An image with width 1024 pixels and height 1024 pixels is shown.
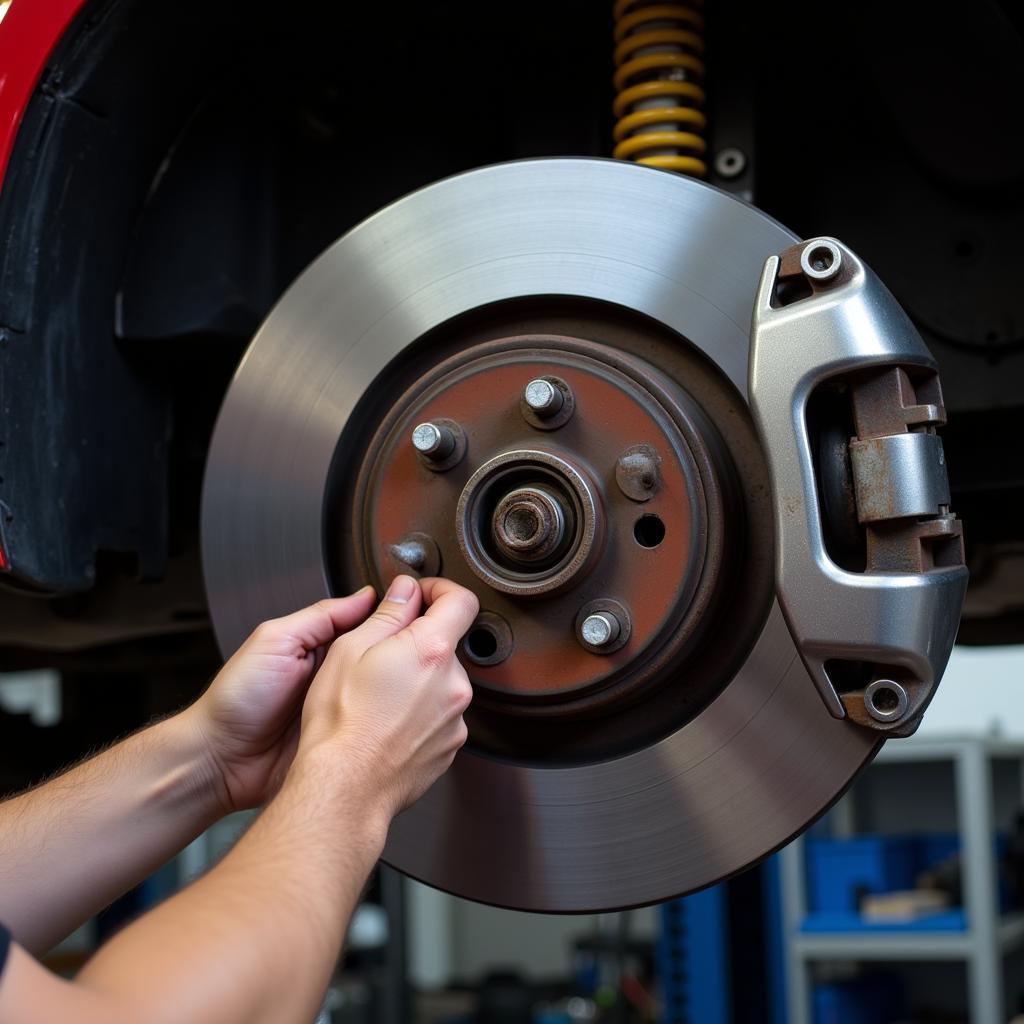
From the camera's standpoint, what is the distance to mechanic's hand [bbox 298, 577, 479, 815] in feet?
2.10

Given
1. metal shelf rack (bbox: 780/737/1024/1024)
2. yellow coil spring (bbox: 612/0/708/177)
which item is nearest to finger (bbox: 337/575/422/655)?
yellow coil spring (bbox: 612/0/708/177)

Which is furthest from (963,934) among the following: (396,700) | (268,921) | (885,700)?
(268,921)

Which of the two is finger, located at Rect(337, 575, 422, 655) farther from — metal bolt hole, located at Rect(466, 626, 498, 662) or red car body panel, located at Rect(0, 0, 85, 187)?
red car body panel, located at Rect(0, 0, 85, 187)

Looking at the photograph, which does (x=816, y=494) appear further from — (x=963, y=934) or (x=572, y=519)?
(x=963, y=934)

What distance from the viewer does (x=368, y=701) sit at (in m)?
0.66

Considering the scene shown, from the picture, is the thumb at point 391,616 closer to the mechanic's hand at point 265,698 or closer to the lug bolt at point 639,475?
the mechanic's hand at point 265,698

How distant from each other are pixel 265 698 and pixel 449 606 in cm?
14

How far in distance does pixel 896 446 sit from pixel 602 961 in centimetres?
345

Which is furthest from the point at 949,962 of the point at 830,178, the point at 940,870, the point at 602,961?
the point at 830,178

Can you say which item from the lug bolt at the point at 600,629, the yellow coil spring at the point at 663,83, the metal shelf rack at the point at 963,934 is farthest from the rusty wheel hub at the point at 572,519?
the metal shelf rack at the point at 963,934

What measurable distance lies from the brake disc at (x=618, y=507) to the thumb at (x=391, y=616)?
30mm

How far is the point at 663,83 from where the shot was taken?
841 mm

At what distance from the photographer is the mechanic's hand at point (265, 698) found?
747 mm

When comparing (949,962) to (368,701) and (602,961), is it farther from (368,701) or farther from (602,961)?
(368,701)
